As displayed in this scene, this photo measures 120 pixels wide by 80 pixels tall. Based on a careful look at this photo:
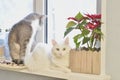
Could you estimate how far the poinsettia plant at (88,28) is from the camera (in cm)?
137

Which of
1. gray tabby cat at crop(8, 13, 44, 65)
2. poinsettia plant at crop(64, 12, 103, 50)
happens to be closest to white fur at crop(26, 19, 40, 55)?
gray tabby cat at crop(8, 13, 44, 65)

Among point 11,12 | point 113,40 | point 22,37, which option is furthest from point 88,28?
point 11,12

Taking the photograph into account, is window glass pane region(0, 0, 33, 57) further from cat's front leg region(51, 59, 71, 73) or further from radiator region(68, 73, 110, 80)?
radiator region(68, 73, 110, 80)

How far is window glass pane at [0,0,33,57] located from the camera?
1899 millimetres

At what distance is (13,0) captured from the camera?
1.95 metres

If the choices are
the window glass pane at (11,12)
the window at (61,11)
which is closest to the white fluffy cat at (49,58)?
the window at (61,11)

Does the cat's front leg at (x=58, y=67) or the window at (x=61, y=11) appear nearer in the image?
the cat's front leg at (x=58, y=67)

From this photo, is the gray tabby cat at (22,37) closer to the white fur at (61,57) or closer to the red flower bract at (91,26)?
the white fur at (61,57)

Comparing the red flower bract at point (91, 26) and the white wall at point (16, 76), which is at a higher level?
the red flower bract at point (91, 26)

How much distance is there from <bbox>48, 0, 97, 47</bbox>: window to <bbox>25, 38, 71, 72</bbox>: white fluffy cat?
0.21 meters

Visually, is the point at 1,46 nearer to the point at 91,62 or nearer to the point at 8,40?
the point at 8,40

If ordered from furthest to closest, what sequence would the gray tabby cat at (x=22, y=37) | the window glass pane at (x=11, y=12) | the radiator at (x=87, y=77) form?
the window glass pane at (x=11, y=12), the gray tabby cat at (x=22, y=37), the radiator at (x=87, y=77)

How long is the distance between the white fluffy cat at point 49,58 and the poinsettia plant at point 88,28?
0.38 ft

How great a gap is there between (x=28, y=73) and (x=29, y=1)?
610 mm
